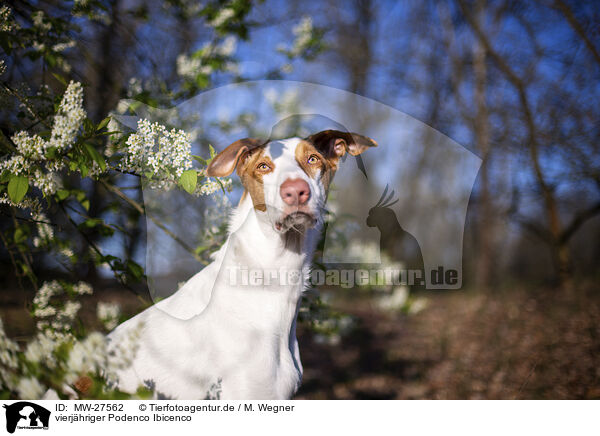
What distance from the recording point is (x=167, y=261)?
6.67 ft

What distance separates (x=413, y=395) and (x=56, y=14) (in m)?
4.65

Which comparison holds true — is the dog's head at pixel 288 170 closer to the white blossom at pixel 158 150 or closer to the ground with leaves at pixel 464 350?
the white blossom at pixel 158 150

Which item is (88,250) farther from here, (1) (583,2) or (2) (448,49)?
(1) (583,2)

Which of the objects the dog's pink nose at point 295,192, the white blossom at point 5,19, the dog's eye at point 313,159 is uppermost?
the white blossom at point 5,19

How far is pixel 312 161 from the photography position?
1.62 meters

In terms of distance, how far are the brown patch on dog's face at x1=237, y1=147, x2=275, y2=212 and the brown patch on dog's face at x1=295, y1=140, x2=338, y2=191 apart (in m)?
0.13

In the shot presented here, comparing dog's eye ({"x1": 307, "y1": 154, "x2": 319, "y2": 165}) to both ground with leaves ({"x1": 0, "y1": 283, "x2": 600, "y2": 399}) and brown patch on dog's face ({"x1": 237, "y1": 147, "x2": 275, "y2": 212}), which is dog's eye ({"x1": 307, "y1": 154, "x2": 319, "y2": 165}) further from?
ground with leaves ({"x1": 0, "y1": 283, "x2": 600, "y2": 399})

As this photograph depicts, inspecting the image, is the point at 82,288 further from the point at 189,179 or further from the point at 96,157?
the point at 189,179

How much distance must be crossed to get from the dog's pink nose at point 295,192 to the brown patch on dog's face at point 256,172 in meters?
0.16

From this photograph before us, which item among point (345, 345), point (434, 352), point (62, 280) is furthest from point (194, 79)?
point (434, 352)

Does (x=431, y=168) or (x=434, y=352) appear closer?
(x=431, y=168)

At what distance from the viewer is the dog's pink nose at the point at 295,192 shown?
1.44m

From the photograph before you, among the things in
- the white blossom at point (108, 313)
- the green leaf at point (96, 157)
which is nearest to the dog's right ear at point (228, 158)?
the green leaf at point (96, 157)

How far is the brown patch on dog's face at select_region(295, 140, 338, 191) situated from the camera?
1593 millimetres
